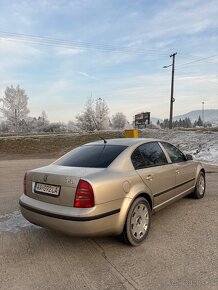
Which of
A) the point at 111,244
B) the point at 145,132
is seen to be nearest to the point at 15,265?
the point at 111,244

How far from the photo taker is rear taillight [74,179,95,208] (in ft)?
11.4

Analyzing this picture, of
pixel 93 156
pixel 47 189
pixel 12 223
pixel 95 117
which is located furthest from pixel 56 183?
pixel 95 117

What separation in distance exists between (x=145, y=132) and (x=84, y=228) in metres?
A: 22.0

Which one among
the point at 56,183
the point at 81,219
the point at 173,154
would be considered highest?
the point at 173,154

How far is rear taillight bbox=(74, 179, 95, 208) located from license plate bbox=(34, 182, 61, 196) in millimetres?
326

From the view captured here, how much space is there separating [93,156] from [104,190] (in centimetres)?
90

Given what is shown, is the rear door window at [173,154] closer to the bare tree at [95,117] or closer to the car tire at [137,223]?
the car tire at [137,223]

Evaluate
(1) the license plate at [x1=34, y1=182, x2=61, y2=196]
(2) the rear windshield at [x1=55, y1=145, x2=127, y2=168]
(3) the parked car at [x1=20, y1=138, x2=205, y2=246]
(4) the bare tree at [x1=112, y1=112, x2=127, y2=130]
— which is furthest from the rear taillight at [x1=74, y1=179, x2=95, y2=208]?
(4) the bare tree at [x1=112, y1=112, x2=127, y2=130]

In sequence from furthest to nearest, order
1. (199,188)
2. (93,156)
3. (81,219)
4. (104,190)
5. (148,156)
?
(199,188) → (148,156) → (93,156) → (104,190) → (81,219)

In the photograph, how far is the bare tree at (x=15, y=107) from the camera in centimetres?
7262

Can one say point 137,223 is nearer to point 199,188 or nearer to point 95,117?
point 199,188

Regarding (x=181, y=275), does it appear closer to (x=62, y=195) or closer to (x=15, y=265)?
(x=62, y=195)

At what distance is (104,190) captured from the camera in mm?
3555

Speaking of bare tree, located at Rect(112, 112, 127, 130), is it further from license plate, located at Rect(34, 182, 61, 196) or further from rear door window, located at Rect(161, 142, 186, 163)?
license plate, located at Rect(34, 182, 61, 196)
